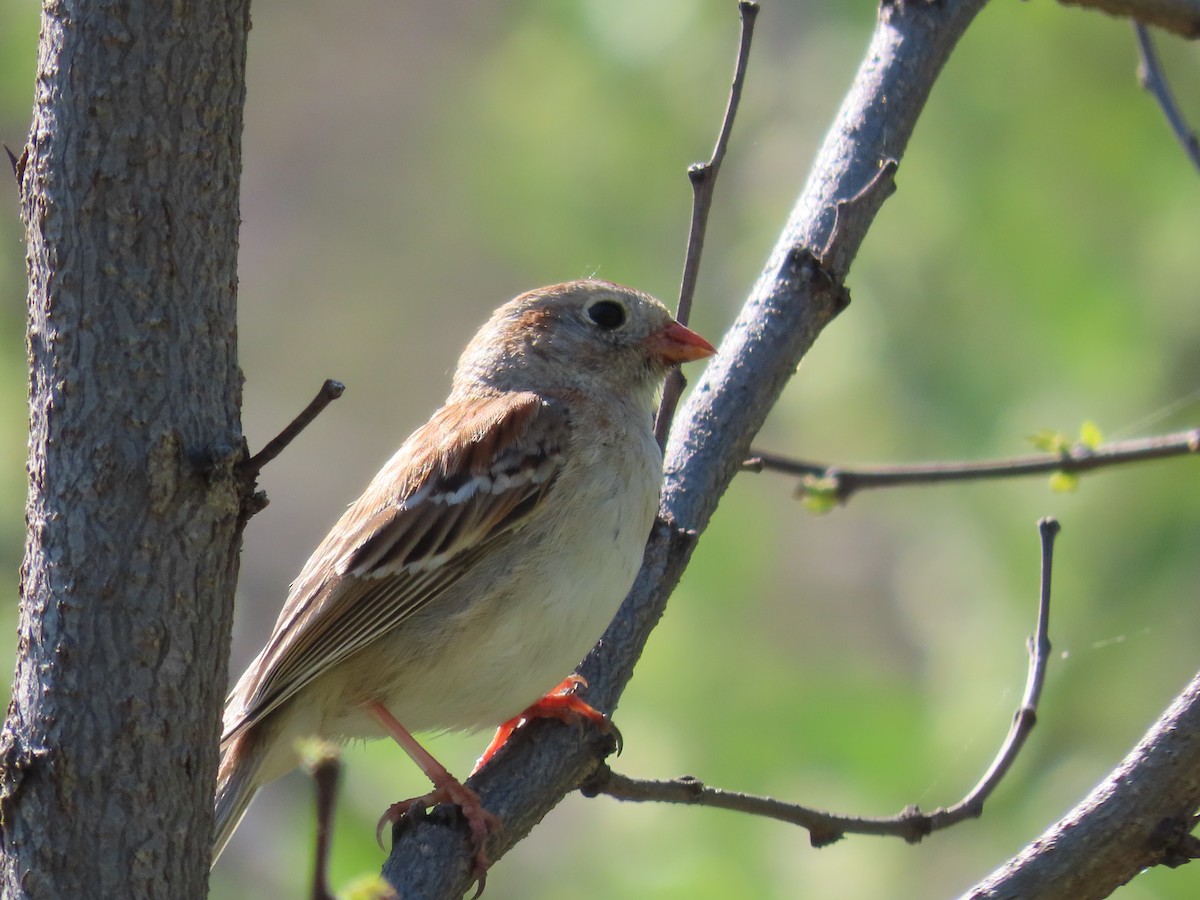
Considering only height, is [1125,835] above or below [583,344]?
below

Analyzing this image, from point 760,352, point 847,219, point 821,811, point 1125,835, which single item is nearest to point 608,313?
point 760,352

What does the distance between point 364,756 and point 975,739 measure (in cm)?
230

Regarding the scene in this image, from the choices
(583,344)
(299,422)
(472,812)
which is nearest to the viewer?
(299,422)

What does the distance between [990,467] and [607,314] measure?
118 centimetres

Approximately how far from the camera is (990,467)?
144 inches

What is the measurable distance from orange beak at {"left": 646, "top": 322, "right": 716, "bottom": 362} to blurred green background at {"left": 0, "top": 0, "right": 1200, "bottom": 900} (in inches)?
76.7

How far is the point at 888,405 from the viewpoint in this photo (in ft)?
19.5

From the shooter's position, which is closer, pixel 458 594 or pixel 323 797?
pixel 323 797

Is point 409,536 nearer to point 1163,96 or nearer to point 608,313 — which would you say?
point 608,313

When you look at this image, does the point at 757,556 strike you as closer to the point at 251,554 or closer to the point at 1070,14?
the point at 1070,14

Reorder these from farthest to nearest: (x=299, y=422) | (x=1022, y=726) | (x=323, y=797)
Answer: (x=1022, y=726) → (x=299, y=422) → (x=323, y=797)

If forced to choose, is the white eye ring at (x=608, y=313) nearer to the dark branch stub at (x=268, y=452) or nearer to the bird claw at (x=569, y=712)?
the bird claw at (x=569, y=712)

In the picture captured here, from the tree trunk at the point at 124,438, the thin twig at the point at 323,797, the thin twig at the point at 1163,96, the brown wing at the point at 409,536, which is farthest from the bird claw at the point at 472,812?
the thin twig at the point at 1163,96

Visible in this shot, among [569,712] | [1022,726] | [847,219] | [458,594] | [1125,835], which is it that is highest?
[847,219]
